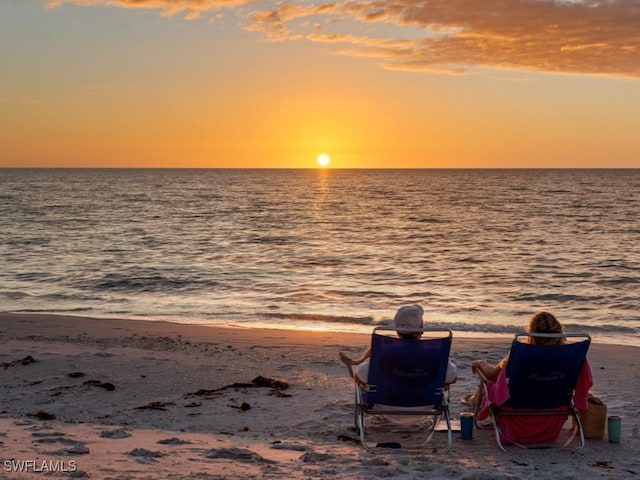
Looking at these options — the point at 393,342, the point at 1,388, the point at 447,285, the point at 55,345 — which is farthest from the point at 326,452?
the point at 447,285

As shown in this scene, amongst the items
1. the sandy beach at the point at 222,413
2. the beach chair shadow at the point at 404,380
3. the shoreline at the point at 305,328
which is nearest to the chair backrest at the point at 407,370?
the beach chair shadow at the point at 404,380

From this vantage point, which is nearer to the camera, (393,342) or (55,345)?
(393,342)

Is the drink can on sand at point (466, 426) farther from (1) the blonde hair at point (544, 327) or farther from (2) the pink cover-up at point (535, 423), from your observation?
(1) the blonde hair at point (544, 327)

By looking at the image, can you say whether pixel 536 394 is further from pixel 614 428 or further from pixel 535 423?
pixel 614 428

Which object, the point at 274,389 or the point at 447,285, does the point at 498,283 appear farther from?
the point at 274,389

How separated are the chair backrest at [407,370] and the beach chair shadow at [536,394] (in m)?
0.50

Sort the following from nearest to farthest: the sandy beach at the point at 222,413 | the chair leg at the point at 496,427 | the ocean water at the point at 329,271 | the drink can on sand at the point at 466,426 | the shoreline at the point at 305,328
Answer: the sandy beach at the point at 222,413 → the chair leg at the point at 496,427 → the drink can on sand at the point at 466,426 → the shoreline at the point at 305,328 → the ocean water at the point at 329,271

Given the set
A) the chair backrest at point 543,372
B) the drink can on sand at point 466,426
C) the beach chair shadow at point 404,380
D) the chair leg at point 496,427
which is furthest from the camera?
the drink can on sand at point 466,426

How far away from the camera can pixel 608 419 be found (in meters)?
6.40

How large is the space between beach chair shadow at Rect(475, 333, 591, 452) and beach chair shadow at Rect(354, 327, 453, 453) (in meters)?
0.49

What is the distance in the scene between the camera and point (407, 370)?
6422mm

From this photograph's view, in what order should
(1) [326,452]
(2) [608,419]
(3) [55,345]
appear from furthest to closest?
1. (3) [55,345]
2. (2) [608,419]
3. (1) [326,452]

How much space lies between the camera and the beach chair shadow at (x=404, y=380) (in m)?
6.34

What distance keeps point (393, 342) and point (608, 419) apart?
203 centimetres
